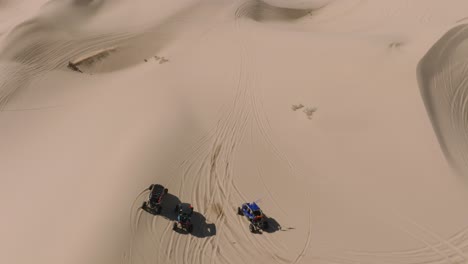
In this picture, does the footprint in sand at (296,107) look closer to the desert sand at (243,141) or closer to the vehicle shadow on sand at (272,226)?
the desert sand at (243,141)

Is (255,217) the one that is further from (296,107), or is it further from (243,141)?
(296,107)

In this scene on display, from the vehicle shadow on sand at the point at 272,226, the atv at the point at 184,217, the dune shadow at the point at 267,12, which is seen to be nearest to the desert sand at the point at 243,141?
the vehicle shadow on sand at the point at 272,226

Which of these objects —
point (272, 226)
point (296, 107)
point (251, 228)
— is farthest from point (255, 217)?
point (296, 107)

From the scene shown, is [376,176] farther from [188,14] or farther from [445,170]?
[188,14]

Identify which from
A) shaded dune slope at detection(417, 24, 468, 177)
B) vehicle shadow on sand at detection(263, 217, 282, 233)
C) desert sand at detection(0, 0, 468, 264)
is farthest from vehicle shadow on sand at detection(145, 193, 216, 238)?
shaded dune slope at detection(417, 24, 468, 177)

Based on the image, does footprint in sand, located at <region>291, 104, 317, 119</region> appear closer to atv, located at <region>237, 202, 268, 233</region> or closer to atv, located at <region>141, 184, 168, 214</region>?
atv, located at <region>237, 202, 268, 233</region>

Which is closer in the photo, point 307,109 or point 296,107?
point 307,109
